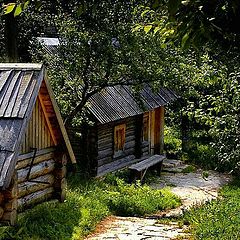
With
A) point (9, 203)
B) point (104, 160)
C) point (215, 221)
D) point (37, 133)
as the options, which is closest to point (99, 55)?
point (104, 160)

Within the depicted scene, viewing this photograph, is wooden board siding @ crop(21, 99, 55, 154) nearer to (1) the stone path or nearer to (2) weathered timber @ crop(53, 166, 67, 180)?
(2) weathered timber @ crop(53, 166, 67, 180)

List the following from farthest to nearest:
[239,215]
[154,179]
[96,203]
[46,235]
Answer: [154,179] < [96,203] < [239,215] < [46,235]

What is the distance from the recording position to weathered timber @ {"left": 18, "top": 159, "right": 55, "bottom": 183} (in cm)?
896

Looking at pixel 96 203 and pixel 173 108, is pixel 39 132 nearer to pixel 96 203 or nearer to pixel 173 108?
pixel 96 203

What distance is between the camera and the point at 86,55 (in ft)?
44.4

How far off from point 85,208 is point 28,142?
2.91 meters

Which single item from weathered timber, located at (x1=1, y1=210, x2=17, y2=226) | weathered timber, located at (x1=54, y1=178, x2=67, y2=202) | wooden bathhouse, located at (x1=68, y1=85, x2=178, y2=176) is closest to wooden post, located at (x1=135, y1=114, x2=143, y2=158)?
wooden bathhouse, located at (x1=68, y1=85, x2=178, y2=176)

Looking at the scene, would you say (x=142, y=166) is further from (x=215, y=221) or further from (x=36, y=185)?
(x=36, y=185)

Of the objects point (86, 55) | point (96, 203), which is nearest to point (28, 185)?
point (96, 203)

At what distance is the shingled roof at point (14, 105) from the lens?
7.74 meters

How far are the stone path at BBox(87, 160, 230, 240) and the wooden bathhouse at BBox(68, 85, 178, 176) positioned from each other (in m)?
0.97

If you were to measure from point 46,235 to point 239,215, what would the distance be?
11.6 feet

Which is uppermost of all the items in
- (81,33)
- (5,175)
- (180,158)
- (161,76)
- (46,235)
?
(81,33)

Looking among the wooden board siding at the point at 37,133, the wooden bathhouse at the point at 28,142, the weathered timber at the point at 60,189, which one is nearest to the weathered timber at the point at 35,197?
the wooden bathhouse at the point at 28,142
